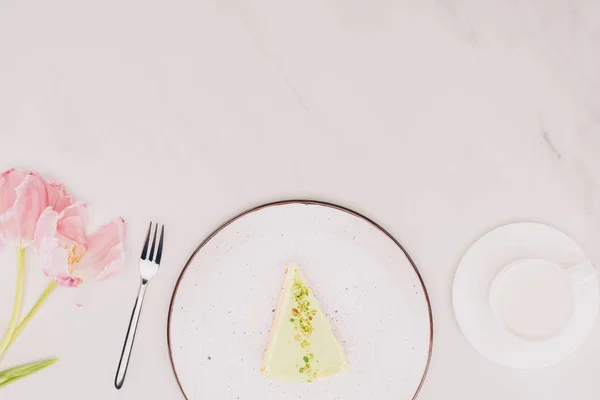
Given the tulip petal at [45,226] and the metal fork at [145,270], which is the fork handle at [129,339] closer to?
the metal fork at [145,270]

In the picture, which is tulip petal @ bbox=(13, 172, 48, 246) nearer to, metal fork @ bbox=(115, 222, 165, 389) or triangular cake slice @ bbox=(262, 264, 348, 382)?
metal fork @ bbox=(115, 222, 165, 389)

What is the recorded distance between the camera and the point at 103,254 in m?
0.87

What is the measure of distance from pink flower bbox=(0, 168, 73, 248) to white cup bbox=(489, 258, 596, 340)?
27.4 inches

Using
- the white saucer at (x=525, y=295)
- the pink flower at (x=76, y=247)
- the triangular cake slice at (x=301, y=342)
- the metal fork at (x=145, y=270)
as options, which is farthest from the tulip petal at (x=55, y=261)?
the white saucer at (x=525, y=295)

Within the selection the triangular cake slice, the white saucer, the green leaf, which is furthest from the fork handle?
the white saucer

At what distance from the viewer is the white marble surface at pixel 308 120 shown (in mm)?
896

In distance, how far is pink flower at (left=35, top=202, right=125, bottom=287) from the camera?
0.79 metres

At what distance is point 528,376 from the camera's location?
36.2 inches

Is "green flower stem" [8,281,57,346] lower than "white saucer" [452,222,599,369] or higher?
lower

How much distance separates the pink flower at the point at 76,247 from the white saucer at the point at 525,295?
552 mm

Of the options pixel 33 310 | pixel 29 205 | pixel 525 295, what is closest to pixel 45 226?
pixel 29 205

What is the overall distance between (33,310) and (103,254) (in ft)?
0.44

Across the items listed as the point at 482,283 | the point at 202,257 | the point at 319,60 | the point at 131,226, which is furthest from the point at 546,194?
the point at 131,226

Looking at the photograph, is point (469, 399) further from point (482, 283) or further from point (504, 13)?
point (504, 13)
